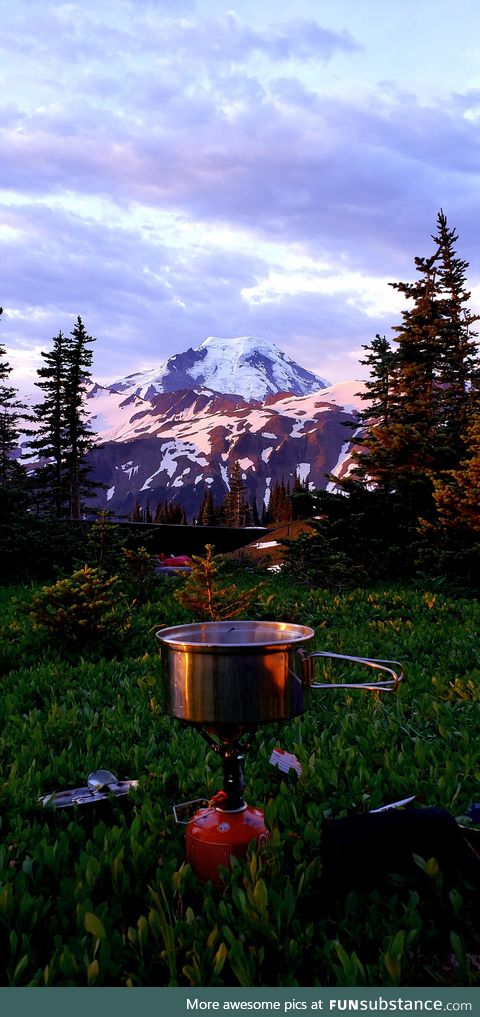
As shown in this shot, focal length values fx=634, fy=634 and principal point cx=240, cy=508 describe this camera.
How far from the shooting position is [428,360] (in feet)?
66.4

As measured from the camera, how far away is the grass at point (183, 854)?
2521 mm

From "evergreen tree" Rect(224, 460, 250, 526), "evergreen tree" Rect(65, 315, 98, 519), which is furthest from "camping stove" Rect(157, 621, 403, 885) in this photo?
"evergreen tree" Rect(224, 460, 250, 526)

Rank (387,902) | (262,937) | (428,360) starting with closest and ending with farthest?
(262,937)
(387,902)
(428,360)

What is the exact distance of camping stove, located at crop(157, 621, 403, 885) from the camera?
2848mm

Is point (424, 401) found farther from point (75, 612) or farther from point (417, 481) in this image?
point (75, 612)

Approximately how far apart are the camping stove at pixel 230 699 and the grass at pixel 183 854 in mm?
131

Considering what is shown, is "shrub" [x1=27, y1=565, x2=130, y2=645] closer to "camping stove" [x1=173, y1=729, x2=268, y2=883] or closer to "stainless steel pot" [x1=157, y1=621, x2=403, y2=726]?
"camping stove" [x1=173, y1=729, x2=268, y2=883]

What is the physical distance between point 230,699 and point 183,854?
1.16 meters

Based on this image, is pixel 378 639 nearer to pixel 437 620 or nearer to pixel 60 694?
pixel 437 620

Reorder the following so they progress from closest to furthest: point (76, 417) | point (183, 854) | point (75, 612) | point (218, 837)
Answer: point (218, 837) → point (183, 854) → point (75, 612) → point (76, 417)

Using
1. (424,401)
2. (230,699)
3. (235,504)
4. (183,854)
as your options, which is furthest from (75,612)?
(235,504)

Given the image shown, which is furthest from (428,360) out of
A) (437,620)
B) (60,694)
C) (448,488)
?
(60,694)

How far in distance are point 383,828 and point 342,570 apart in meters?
10.9

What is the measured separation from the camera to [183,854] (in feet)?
11.1
